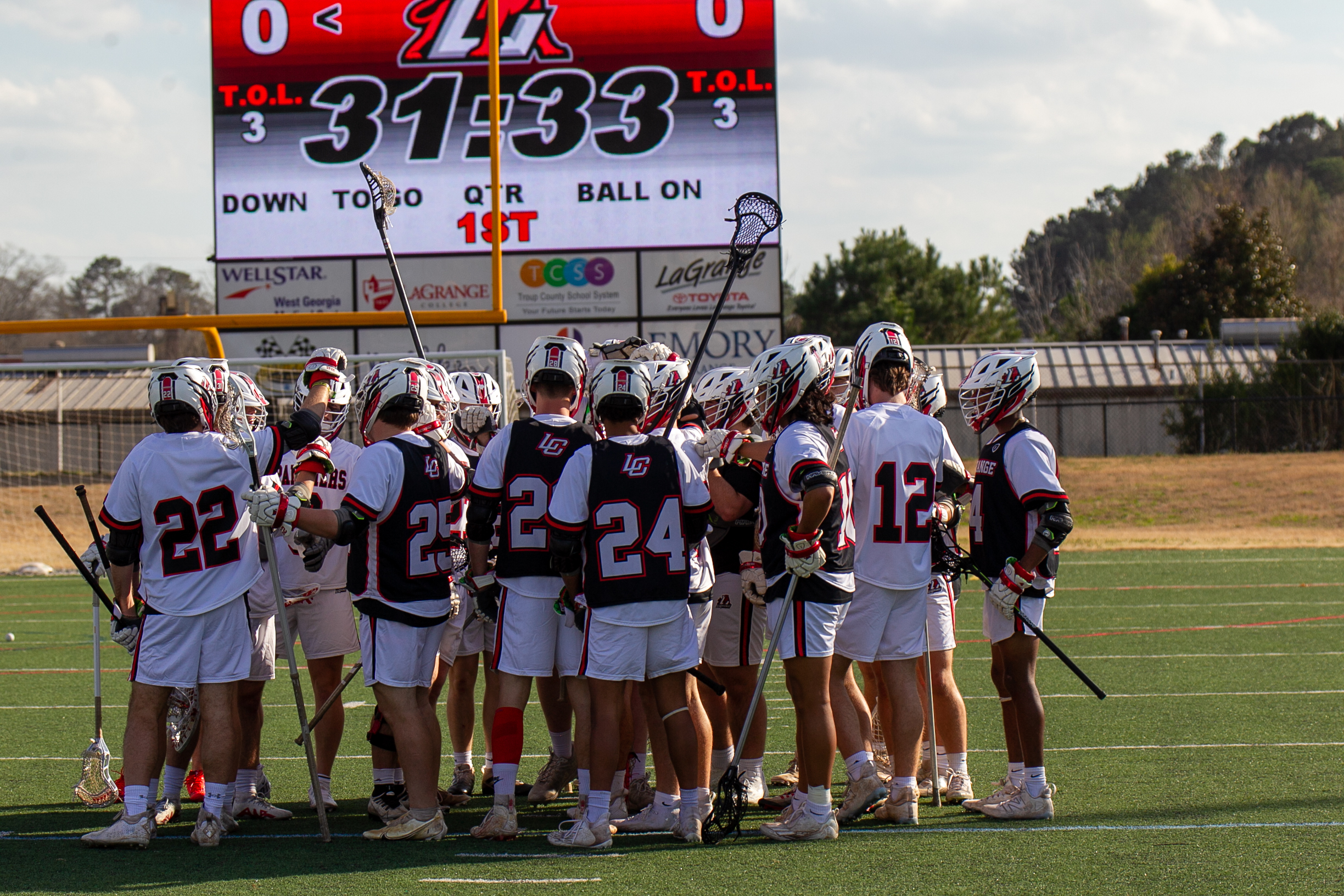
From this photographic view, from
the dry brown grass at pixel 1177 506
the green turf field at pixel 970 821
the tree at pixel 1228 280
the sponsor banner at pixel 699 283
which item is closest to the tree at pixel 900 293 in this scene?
the tree at pixel 1228 280

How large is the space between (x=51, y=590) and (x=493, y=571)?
1126 cm

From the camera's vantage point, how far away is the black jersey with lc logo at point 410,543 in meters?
5.32

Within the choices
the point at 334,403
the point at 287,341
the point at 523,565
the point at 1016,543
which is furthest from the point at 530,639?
the point at 287,341

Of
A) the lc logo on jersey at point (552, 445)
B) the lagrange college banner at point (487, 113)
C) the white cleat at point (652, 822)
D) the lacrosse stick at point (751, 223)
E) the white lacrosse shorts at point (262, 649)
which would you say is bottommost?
the white cleat at point (652, 822)

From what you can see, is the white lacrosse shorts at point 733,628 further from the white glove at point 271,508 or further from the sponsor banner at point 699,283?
the sponsor banner at point 699,283

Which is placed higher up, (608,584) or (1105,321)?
(1105,321)

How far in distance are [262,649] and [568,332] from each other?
10.8 metres

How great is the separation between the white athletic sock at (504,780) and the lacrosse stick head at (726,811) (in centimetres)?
82

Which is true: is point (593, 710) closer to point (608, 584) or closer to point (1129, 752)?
point (608, 584)

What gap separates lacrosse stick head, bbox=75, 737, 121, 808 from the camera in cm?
591

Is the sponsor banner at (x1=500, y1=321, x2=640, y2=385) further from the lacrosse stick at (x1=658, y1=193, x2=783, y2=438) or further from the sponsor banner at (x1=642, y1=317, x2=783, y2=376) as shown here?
the lacrosse stick at (x1=658, y1=193, x2=783, y2=438)

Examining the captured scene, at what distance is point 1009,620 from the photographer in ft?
17.9

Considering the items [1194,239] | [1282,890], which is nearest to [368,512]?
[1282,890]

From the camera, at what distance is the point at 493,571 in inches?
227
